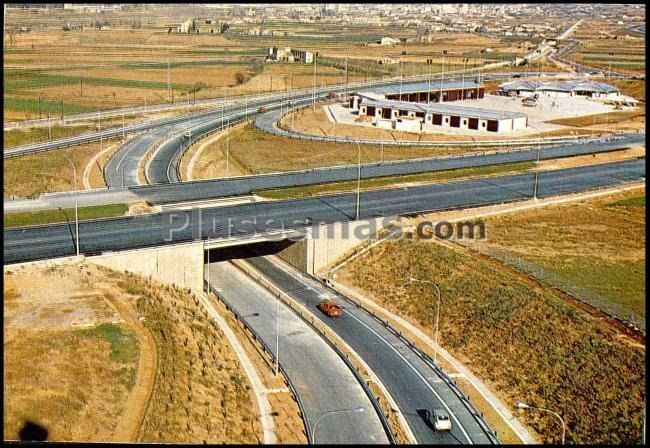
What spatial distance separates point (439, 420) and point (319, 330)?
1062cm

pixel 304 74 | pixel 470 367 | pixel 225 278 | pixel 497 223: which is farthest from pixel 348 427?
pixel 304 74

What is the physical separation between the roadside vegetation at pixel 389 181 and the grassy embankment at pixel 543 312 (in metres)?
10.4

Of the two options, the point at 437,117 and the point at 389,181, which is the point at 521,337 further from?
the point at 437,117

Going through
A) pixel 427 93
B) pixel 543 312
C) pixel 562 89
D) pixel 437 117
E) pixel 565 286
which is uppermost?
pixel 562 89

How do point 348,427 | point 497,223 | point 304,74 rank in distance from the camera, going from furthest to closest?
point 304,74, point 497,223, point 348,427

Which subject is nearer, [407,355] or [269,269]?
[407,355]

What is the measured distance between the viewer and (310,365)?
3700 centimetres

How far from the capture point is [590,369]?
36500mm

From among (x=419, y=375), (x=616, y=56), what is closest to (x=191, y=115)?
(x=419, y=375)

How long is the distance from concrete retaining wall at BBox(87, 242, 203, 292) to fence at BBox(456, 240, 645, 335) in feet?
57.4

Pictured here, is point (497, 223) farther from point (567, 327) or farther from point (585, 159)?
point (585, 159)

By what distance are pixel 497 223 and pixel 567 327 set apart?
16.5 meters

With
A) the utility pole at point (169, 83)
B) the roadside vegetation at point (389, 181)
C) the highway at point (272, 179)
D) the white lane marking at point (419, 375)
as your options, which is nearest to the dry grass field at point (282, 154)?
the highway at point (272, 179)

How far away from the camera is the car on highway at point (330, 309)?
42.6m
